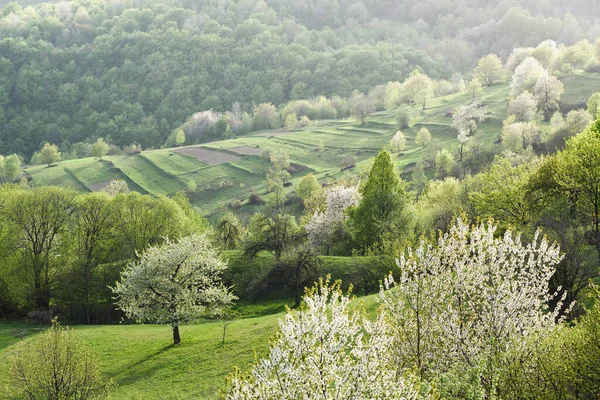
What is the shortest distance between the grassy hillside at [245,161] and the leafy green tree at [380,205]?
265ft

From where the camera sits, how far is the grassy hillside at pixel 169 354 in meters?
34.5

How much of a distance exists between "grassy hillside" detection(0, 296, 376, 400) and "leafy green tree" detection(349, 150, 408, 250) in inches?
670

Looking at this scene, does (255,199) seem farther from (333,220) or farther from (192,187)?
(333,220)

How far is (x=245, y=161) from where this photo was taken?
177125mm

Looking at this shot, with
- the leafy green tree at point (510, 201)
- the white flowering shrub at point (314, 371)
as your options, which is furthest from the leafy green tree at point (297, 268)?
the white flowering shrub at point (314, 371)

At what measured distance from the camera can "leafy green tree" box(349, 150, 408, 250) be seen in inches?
2325

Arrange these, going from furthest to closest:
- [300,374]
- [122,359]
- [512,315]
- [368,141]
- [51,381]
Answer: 1. [368,141]
2. [122,359]
3. [51,381]
4. [512,315]
5. [300,374]

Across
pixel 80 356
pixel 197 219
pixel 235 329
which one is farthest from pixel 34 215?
pixel 80 356

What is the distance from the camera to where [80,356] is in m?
29.1

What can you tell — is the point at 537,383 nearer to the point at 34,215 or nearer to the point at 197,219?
the point at 34,215

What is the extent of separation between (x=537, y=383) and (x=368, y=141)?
562 ft

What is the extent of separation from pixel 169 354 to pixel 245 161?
139106 mm

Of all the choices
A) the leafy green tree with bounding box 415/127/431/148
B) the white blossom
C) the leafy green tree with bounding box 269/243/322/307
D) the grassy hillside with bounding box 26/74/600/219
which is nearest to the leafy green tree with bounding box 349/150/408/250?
the leafy green tree with bounding box 269/243/322/307

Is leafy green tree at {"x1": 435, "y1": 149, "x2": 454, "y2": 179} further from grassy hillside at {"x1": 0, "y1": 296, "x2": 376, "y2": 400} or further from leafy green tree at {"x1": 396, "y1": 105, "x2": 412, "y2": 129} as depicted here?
grassy hillside at {"x1": 0, "y1": 296, "x2": 376, "y2": 400}
